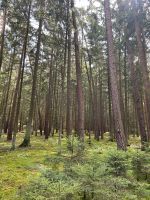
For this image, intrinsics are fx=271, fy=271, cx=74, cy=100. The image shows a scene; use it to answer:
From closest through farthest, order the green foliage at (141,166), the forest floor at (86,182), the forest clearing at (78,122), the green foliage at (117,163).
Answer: the forest floor at (86,182)
the forest clearing at (78,122)
the green foliage at (117,163)
the green foliage at (141,166)

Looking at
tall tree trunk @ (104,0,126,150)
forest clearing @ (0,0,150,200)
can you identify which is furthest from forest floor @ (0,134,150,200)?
tall tree trunk @ (104,0,126,150)

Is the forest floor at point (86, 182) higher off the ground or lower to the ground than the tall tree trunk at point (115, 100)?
lower

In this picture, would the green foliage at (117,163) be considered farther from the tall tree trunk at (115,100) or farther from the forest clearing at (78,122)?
the tall tree trunk at (115,100)

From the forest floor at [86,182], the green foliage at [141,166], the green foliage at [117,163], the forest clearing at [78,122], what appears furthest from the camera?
the green foliage at [141,166]

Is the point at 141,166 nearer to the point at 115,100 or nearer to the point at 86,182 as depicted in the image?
the point at 115,100

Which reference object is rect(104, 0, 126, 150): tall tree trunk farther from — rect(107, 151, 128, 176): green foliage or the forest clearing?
rect(107, 151, 128, 176): green foliage

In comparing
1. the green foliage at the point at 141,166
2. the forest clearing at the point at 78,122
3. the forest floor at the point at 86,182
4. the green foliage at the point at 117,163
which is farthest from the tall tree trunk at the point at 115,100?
the green foliage at the point at 117,163

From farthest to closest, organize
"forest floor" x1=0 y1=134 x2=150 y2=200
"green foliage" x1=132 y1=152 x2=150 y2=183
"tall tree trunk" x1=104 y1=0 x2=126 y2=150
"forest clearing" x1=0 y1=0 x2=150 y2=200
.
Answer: "tall tree trunk" x1=104 y1=0 x2=126 y2=150
"green foliage" x1=132 y1=152 x2=150 y2=183
"forest clearing" x1=0 y1=0 x2=150 y2=200
"forest floor" x1=0 y1=134 x2=150 y2=200

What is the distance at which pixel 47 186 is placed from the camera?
573 centimetres

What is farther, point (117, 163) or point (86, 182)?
point (117, 163)

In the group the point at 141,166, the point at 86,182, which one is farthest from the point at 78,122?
the point at 86,182

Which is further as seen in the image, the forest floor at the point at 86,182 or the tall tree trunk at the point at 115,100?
the tall tree trunk at the point at 115,100

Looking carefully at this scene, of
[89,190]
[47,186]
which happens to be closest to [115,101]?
[89,190]

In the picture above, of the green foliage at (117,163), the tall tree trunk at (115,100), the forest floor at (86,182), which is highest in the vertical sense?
the tall tree trunk at (115,100)
